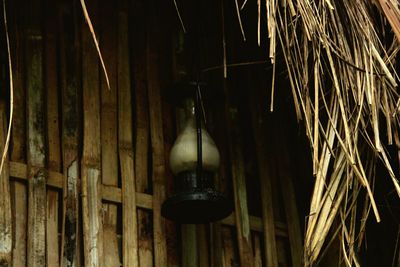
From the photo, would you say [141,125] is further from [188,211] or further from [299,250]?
[299,250]

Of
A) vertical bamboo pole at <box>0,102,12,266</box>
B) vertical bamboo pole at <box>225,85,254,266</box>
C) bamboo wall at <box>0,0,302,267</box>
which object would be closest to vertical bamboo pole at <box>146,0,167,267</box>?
bamboo wall at <box>0,0,302,267</box>

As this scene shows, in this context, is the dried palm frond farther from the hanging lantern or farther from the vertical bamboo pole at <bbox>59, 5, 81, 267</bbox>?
the vertical bamboo pole at <bbox>59, 5, 81, 267</bbox>

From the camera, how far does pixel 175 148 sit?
2.98 m

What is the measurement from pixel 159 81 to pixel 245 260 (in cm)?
62

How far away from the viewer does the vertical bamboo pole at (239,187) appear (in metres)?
3.19

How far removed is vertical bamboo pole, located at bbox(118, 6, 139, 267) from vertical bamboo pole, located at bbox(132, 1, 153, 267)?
0.03m

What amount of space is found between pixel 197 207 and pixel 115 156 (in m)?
0.33

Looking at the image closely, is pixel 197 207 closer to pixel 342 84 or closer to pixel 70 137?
pixel 70 137

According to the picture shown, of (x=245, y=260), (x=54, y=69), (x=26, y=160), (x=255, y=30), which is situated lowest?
(x=245, y=260)

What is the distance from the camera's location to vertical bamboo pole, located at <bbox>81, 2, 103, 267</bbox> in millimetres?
2887

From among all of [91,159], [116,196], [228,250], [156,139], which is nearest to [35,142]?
[91,159]

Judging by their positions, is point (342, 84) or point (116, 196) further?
point (116, 196)

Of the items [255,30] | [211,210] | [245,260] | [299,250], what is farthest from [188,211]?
[255,30]

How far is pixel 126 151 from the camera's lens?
3102 mm
